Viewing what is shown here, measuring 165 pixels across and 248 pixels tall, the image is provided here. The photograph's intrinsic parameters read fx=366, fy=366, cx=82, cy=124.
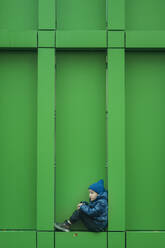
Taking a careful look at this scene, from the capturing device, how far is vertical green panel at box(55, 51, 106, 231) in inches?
280

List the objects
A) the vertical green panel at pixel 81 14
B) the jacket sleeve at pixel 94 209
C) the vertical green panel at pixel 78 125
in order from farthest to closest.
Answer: the vertical green panel at pixel 81 14, the vertical green panel at pixel 78 125, the jacket sleeve at pixel 94 209

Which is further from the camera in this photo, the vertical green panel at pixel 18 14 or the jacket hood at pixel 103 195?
the vertical green panel at pixel 18 14

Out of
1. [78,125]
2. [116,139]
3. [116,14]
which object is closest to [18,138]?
[78,125]

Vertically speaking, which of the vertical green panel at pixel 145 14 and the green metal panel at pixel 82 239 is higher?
the vertical green panel at pixel 145 14

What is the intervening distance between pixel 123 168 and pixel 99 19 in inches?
117

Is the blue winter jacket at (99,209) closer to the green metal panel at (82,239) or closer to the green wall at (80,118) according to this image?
the green wall at (80,118)

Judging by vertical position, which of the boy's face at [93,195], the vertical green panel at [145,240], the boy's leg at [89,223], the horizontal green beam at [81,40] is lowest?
the vertical green panel at [145,240]

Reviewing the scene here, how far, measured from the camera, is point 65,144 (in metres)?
7.16

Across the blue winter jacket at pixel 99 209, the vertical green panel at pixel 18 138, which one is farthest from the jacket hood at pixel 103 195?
the vertical green panel at pixel 18 138

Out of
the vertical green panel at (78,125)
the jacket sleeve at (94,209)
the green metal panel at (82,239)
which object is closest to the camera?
the jacket sleeve at (94,209)

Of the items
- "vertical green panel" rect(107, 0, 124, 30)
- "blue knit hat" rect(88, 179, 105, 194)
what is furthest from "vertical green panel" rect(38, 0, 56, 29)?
"blue knit hat" rect(88, 179, 105, 194)

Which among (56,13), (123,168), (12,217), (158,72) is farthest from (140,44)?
(12,217)

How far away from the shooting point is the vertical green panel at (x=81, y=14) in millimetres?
7242

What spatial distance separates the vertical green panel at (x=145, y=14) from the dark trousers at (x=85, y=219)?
374 cm
